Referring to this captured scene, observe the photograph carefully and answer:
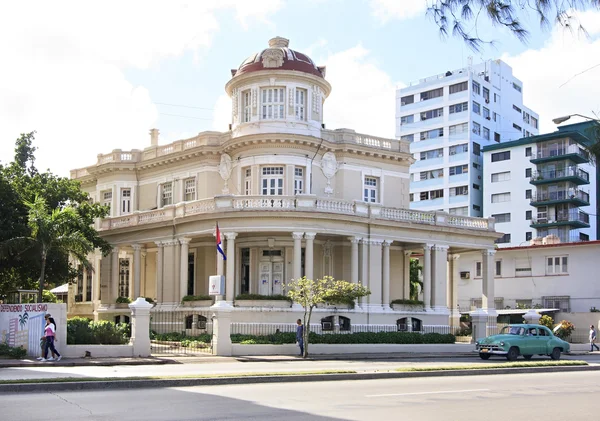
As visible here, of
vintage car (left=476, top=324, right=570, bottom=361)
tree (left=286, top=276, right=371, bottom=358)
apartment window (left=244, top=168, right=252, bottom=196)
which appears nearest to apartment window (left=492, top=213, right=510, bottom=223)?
apartment window (left=244, top=168, right=252, bottom=196)

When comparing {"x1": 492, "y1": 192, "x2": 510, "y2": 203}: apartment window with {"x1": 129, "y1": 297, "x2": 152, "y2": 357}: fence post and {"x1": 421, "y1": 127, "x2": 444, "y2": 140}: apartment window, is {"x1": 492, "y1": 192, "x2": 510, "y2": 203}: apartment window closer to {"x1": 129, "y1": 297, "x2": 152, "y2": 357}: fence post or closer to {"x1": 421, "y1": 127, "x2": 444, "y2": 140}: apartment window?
{"x1": 421, "y1": 127, "x2": 444, "y2": 140}: apartment window

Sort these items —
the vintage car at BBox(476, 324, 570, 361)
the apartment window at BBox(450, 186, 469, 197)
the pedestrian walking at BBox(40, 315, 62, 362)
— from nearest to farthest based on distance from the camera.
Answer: the pedestrian walking at BBox(40, 315, 62, 362), the vintage car at BBox(476, 324, 570, 361), the apartment window at BBox(450, 186, 469, 197)

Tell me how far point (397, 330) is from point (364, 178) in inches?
365

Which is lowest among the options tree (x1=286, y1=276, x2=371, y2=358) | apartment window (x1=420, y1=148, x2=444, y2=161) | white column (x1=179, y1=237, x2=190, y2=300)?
tree (x1=286, y1=276, x2=371, y2=358)

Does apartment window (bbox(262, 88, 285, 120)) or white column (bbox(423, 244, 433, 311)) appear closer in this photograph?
apartment window (bbox(262, 88, 285, 120))

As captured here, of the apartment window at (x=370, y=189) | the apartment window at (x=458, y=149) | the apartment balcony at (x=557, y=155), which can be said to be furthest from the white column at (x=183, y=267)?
the apartment window at (x=458, y=149)

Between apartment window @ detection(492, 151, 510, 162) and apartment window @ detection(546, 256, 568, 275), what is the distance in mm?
28314

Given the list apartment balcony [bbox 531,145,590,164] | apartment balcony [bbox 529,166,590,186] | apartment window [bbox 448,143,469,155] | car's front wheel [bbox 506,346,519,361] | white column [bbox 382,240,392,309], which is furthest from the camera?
apartment window [bbox 448,143,469,155]

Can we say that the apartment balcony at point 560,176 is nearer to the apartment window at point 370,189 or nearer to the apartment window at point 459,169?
the apartment window at point 459,169

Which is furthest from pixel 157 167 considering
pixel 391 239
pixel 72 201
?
pixel 391 239

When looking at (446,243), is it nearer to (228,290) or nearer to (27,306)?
(228,290)

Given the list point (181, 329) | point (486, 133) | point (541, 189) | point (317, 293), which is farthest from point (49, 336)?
point (486, 133)

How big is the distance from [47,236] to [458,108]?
2396 inches

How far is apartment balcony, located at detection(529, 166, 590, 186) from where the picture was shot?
2933 inches
